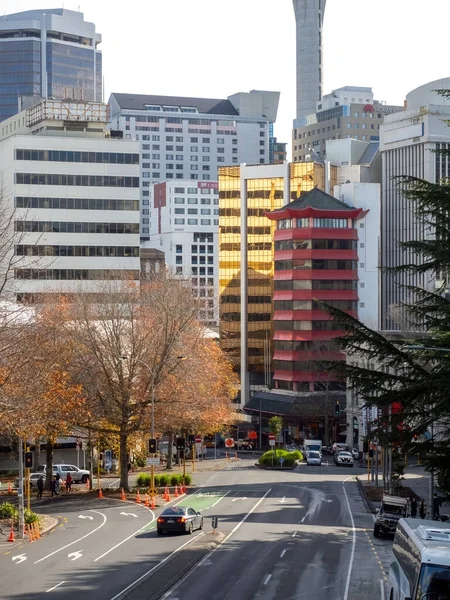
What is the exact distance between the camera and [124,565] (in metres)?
38.9

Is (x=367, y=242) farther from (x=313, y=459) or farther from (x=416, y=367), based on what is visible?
(x=416, y=367)

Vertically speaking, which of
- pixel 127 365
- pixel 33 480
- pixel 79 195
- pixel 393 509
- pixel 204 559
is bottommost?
pixel 33 480

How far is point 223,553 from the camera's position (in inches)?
1661

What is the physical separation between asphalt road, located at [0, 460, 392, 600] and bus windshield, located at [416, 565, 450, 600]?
1187 centimetres

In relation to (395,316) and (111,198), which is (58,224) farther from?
(395,316)

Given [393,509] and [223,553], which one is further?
[393,509]

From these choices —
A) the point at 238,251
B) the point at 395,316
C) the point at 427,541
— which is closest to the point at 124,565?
the point at 427,541

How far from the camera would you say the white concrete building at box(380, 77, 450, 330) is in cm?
16925

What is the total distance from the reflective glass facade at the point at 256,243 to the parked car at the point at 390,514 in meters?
104

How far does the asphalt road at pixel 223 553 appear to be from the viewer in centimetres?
3406

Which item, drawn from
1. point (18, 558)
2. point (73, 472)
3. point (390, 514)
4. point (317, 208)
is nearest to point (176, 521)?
point (18, 558)

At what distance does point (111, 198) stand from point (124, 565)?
89.9 metres

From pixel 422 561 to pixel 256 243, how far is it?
438 ft

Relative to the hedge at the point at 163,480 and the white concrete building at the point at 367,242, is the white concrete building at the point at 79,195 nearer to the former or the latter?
the white concrete building at the point at 367,242
